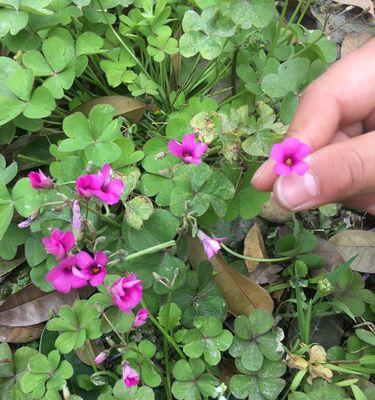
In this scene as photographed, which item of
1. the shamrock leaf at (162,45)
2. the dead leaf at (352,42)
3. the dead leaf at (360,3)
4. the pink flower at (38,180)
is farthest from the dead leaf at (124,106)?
the dead leaf at (360,3)

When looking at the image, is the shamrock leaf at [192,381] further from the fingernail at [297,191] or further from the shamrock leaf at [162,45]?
the shamrock leaf at [162,45]

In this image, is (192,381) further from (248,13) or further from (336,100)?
(248,13)

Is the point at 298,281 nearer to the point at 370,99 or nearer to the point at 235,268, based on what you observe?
the point at 235,268

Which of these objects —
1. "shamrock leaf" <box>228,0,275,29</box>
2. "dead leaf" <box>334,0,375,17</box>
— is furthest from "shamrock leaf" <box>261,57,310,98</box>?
"dead leaf" <box>334,0,375,17</box>

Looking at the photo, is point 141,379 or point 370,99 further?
point 370,99

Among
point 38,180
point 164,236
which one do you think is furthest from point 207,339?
point 38,180

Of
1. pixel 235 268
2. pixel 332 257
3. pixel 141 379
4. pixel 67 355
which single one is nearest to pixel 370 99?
pixel 332 257
